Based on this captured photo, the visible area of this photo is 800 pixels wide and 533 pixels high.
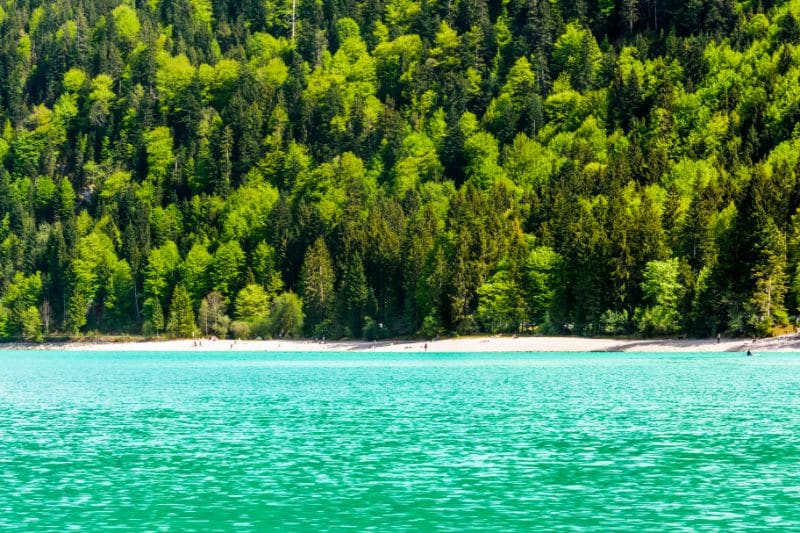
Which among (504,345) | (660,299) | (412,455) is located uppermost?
(660,299)

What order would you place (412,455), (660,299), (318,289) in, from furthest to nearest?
(318,289) < (660,299) < (412,455)

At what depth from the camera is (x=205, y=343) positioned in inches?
7756

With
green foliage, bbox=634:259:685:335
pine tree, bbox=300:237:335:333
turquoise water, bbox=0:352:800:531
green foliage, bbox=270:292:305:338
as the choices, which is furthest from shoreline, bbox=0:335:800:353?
turquoise water, bbox=0:352:800:531

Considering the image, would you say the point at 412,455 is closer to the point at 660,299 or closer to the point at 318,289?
the point at 660,299

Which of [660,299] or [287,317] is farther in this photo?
[287,317]

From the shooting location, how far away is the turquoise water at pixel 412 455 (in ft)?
109

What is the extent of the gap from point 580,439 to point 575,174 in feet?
467

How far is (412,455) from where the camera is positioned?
45.6m

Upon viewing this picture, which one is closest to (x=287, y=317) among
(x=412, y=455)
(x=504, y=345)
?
(x=504, y=345)

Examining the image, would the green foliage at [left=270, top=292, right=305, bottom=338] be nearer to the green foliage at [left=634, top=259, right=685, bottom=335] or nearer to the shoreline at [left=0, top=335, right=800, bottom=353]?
the shoreline at [left=0, top=335, right=800, bottom=353]

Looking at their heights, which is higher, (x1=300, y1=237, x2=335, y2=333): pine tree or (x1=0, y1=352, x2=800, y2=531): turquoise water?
(x1=300, y1=237, x2=335, y2=333): pine tree

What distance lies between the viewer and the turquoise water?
109ft

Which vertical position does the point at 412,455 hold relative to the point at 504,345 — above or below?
below

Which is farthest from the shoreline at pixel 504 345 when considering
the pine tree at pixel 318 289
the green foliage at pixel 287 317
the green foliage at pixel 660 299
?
the pine tree at pixel 318 289
